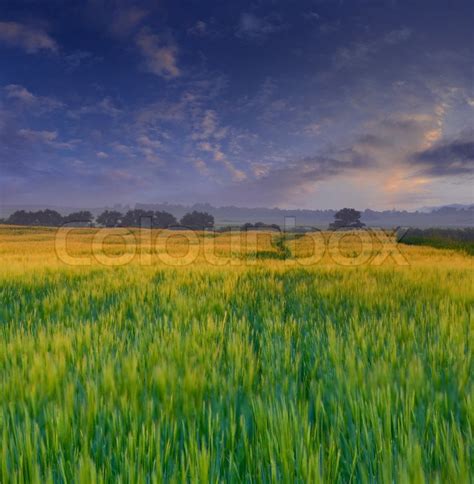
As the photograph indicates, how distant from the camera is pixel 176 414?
Answer: 1716mm

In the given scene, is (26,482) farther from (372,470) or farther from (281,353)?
(281,353)

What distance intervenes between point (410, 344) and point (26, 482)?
2.60 metres

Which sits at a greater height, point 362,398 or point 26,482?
point 362,398

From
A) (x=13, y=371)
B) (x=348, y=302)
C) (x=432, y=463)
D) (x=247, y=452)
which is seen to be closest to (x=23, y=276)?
(x=13, y=371)

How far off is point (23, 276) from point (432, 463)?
335 inches

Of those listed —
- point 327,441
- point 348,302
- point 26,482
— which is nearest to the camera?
point 26,482

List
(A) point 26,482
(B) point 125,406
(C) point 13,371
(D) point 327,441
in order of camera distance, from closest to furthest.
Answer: (A) point 26,482 → (D) point 327,441 → (B) point 125,406 → (C) point 13,371

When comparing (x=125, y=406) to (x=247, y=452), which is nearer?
(x=247, y=452)

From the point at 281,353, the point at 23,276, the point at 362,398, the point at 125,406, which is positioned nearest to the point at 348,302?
the point at 281,353

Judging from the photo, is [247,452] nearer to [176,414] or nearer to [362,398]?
[176,414]

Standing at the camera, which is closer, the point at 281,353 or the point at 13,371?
the point at 13,371

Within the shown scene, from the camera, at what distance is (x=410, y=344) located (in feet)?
8.56

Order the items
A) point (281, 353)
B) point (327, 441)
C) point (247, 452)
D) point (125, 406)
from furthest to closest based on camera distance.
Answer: point (281, 353) → point (125, 406) → point (327, 441) → point (247, 452)

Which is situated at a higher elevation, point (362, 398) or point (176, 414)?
point (362, 398)
